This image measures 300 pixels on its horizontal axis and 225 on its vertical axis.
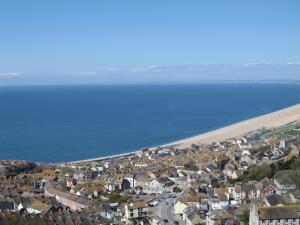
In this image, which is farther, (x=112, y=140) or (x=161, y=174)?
(x=112, y=140)

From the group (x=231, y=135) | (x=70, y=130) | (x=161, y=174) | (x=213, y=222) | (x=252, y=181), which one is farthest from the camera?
(x=70, y=130)

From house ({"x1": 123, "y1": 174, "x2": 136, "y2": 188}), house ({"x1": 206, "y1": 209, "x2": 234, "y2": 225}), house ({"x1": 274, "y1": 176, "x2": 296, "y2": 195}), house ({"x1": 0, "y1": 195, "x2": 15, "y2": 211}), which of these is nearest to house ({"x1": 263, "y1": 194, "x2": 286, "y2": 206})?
house ({"x1": 206, "y1": 209, "x2": 234, "y2": 225})

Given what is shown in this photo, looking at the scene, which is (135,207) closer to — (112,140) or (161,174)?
(161,174)

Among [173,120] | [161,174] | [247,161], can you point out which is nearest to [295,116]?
[173,120]

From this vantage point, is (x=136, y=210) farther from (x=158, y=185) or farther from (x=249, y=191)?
(x=158, y=185)

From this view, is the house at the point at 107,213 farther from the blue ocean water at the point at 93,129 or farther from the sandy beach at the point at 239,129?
the sandy beach at the point at 239,129

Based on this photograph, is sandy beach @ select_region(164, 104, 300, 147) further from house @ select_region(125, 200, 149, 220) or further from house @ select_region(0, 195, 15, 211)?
house @ select_region(0, 195, 15, 211)
